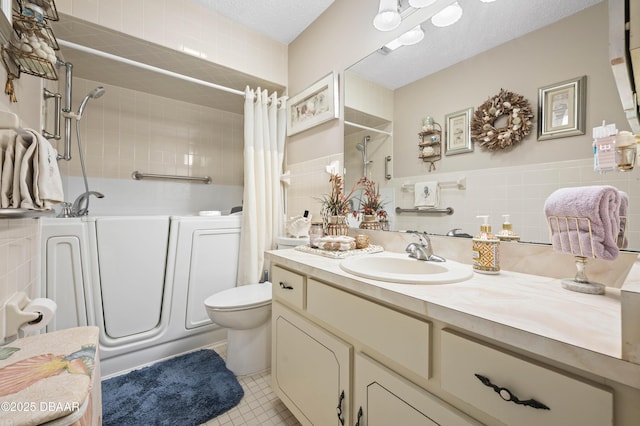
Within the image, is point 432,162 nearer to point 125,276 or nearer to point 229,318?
point 229,318

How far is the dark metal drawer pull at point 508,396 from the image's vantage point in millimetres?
460

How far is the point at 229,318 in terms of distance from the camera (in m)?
1.50

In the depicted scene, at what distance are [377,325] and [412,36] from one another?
1.35 m

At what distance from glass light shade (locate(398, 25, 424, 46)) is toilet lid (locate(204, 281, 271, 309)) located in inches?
63.0

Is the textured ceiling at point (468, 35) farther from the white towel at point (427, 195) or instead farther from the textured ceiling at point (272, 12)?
the textured ceiling at point (272, 12)

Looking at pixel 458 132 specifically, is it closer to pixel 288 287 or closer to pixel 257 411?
pixel 288 287

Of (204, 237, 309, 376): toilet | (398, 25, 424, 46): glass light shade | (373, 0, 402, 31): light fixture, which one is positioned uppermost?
(373, 0, 402, 31): light fixture

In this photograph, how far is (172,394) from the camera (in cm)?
141

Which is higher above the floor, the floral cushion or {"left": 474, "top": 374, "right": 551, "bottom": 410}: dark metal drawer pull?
{"left": 474, "top": 374, "right": 551, "bottom": 410}: dark metal drawer pull

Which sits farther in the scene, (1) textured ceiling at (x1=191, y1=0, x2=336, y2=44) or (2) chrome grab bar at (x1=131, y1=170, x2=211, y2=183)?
(2) chrome grab bar at (x1=131, y1=170, x2=211, y2=183)

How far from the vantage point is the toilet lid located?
1497 mm

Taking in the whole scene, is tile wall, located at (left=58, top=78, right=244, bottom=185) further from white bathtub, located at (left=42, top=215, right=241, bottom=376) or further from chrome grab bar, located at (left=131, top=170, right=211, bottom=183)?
white bathtub, located at (left=42, top=215, right=241, bottom=376)

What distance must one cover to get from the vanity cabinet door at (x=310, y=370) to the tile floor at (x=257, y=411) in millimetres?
148

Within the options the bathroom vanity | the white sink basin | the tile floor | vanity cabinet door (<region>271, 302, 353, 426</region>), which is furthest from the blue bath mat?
the white sink basin
